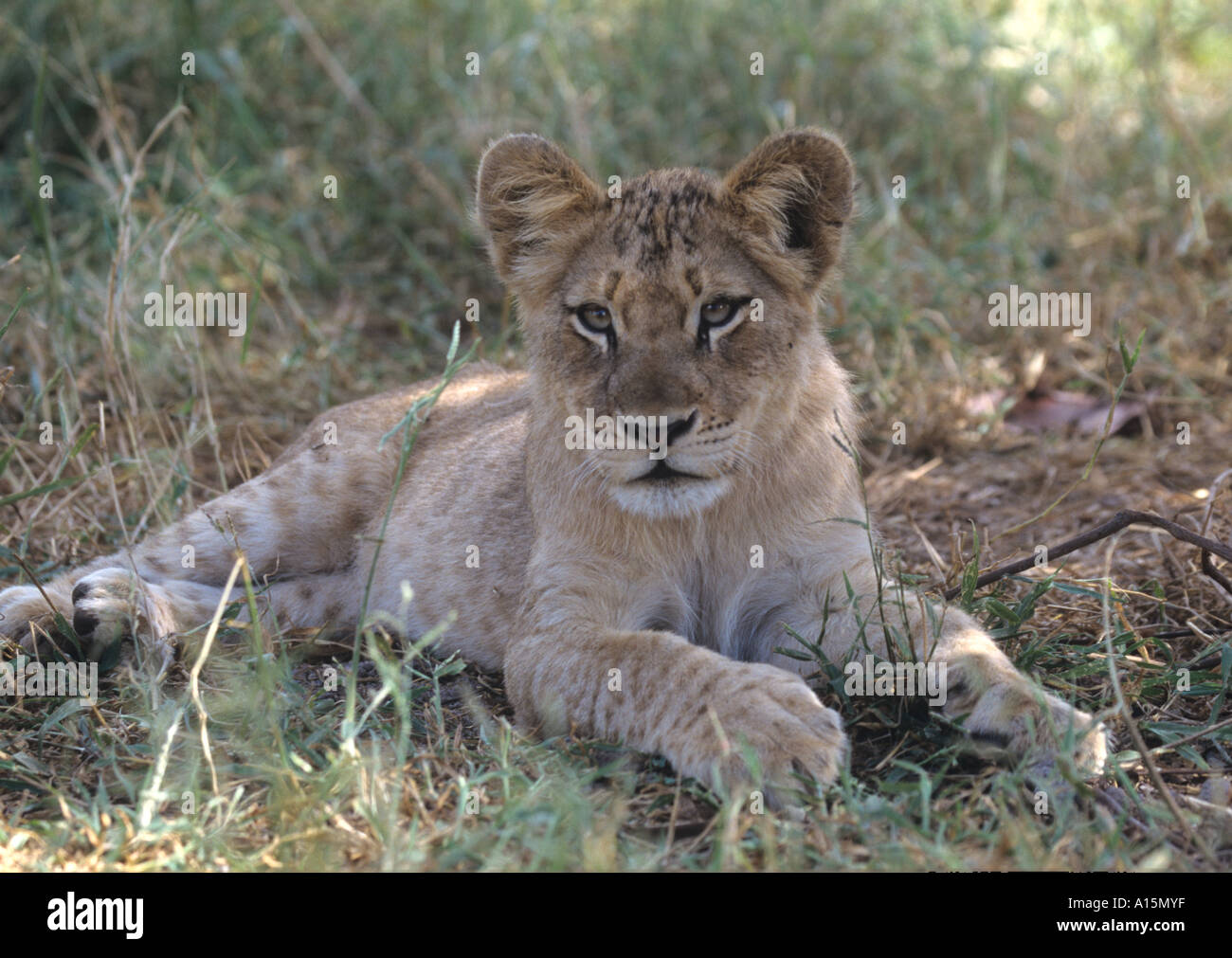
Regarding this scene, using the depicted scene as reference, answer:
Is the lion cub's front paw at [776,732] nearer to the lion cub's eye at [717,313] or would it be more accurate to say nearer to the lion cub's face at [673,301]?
the lion cub's face at [673,301]

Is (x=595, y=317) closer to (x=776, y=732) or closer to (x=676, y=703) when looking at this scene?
(x=676, y=703)

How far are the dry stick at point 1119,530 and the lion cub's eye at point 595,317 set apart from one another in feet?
4.31

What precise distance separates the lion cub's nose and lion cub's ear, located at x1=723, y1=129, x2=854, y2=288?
2.35 feet

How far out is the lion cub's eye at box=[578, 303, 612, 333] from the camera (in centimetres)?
406

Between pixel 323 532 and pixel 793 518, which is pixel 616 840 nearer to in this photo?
pixel 793 518

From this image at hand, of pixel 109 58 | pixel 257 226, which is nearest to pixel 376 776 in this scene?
pixel 257 226

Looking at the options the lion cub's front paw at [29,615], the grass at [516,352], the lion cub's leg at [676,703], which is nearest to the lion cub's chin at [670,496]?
the lion cub's leg at [676,703]

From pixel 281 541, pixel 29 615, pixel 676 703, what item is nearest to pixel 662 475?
pixel 676 703

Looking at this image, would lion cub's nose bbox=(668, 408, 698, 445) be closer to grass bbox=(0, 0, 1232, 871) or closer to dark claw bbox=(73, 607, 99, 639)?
grass bbox=(0, 0, 1232, 871)

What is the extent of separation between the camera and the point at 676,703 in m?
3.59

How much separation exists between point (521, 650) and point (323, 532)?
1.55 m

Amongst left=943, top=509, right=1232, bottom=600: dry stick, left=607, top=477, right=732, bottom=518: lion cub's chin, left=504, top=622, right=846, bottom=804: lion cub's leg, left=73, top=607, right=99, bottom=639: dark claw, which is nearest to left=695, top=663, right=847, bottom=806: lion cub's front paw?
left=504, top=622, right=846, bottom=804: lion cub's leg

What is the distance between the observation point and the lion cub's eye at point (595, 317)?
160 inches

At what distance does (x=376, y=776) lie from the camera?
3.16 m
